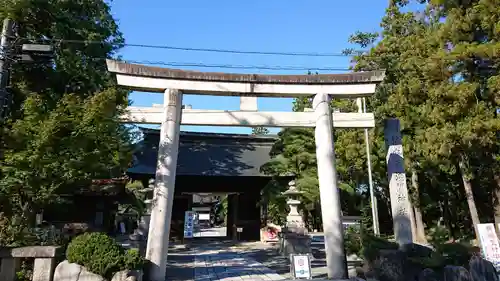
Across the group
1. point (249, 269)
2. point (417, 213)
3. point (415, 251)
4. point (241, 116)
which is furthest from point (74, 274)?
point (417, 213)

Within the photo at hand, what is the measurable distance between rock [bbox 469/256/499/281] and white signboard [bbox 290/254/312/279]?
328 cm

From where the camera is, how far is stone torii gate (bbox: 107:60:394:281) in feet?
27.7

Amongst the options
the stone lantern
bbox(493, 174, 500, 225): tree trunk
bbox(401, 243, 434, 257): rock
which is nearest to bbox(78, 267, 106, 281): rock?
bbox(401, 243, 434, 257): rock

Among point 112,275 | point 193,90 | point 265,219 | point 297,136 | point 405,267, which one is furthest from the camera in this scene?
point 265,219

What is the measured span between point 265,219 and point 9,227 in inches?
601

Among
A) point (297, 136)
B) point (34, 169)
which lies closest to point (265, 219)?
point (297, 136)

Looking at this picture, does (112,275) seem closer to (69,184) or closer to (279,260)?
(69,184)

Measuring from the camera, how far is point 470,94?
37.4 feet

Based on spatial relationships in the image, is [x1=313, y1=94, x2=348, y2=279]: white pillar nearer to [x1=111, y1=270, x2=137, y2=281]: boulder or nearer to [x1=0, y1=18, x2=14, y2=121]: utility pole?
[x1=111, y1=270, x2=137, y2=281]: boulder

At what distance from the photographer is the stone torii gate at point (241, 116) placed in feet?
27.7

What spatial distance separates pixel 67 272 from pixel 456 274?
783 centimetres

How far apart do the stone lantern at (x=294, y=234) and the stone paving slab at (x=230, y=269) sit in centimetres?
164

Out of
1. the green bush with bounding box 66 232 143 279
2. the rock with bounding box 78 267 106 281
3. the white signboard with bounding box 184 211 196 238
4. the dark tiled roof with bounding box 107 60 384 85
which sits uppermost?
the dark tiled roof with bounding box 107 60 384 85

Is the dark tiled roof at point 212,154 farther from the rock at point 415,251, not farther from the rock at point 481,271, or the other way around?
the rock at point 481,271
